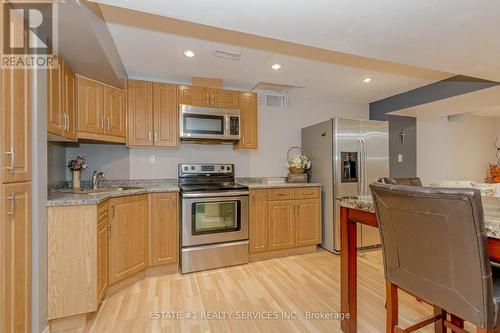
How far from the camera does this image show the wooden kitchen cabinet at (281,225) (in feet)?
10.6

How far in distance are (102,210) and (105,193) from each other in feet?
0.68

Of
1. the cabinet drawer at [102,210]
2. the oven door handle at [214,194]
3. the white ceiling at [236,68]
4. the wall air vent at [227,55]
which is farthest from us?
the oven door handle at [214,194]

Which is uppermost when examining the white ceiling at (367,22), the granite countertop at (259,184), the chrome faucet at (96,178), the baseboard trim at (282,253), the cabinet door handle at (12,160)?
the white ceiling at (367,22)

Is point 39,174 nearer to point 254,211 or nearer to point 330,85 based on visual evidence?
point 254,211

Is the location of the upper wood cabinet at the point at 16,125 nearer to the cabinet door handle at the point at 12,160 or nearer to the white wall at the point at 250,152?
the cabinet door handle at the point at 12,160

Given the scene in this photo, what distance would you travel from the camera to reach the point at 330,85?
3.53 meters

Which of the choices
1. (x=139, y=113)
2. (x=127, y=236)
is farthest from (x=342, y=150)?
(x=127, y=236)

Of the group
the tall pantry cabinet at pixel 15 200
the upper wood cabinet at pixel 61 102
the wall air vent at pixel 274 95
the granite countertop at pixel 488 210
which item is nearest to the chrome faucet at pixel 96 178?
the upper wood cabinet at pixel 61 102

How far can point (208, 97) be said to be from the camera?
3213mm

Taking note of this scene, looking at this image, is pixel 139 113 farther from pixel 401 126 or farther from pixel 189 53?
pixel 401 126

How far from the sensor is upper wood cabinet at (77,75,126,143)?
2.43 meters

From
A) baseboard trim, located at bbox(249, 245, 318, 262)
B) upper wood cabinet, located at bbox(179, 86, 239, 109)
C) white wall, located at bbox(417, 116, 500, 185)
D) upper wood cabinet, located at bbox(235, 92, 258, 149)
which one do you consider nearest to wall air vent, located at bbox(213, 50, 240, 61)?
upper wood cabinet, located at bbox(179, 86, 239, 109)

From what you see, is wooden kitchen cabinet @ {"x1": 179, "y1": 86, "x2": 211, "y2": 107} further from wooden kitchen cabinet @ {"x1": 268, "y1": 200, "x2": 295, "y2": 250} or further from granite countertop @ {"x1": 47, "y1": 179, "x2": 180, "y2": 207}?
wooden kitchen cabinet @ {"x1": 268, "y1": 200, "x2": 295, "y2": 250}

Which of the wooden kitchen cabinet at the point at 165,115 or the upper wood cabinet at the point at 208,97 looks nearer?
the wooden kitchen cabinet at the point at 165,115
